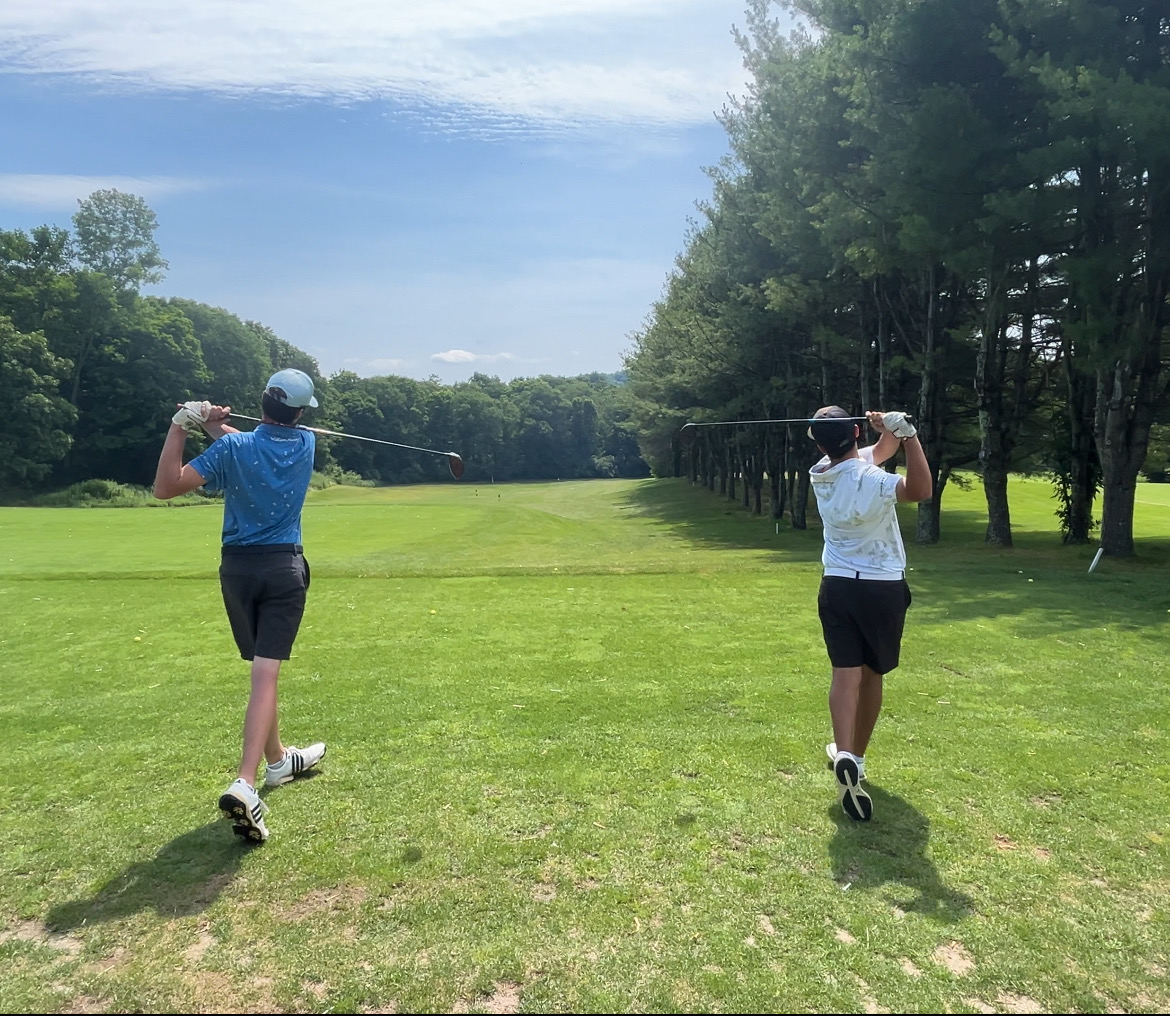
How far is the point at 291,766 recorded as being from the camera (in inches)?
191

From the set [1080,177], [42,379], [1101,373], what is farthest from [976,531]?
[42,379]

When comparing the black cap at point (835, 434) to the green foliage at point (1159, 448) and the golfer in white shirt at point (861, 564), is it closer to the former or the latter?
the golfer in white shirt at point (861, 564)

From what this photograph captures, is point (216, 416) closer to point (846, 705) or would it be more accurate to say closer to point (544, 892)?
point (544, 892)

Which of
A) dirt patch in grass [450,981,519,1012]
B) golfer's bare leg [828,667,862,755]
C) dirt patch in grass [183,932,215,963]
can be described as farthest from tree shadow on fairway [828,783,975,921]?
dirt patch in grass [183,932,215,963]

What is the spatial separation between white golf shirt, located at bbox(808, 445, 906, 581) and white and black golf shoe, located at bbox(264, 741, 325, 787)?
315 centimetres

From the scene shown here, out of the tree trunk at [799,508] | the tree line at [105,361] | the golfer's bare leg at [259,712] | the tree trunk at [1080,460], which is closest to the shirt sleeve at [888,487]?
the golfer's bare leg at [259,712]

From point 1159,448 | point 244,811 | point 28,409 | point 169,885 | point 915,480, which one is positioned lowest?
point 169,885

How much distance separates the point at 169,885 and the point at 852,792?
3.14 meters

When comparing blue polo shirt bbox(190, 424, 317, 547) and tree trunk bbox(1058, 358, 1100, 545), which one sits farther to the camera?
tree trunk bbox(1058, 358, 1100, 545)

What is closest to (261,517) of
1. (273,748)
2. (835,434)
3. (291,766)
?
(273,748)

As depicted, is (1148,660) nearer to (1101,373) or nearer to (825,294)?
(1101,373)

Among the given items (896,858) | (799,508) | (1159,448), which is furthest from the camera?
(799,508)

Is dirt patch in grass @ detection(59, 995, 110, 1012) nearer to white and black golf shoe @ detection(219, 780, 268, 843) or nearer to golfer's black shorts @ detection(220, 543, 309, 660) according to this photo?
white and black golf shoe @ detection(219, 780, 268, 843)

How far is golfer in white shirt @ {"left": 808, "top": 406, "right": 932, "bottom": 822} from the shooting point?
4.56 metres
